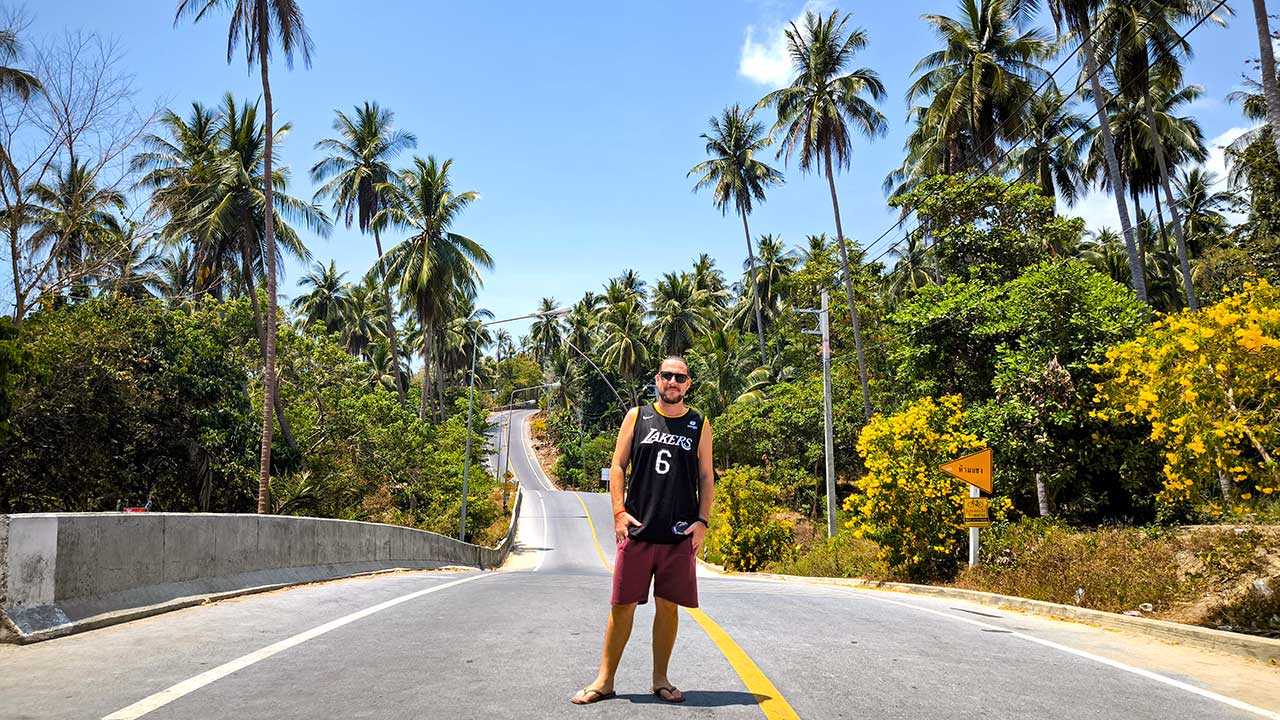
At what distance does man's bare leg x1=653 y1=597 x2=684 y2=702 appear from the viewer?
4.43 m

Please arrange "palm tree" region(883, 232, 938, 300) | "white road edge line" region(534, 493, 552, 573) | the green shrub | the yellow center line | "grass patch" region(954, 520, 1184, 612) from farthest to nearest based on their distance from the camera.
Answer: "palm tree" region(883, 232, 938, 300) < "white road edge line" region(534, 493, 552, 573) < the green shrub < "grass patch" region(954, 520, 1184, 612) < the yellow center line

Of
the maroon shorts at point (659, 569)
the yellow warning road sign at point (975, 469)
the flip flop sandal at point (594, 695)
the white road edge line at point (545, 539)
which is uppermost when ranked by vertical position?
the yellow warning road sign at point (975, 469)

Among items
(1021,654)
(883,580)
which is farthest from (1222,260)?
(1021,654)

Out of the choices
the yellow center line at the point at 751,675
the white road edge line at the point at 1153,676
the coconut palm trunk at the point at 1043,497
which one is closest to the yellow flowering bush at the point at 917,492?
the coconut palm trunk at the point at 1043,497

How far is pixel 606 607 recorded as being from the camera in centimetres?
952

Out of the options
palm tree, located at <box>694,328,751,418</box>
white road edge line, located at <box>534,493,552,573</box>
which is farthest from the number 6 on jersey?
palm tree, located at <box>694,328,751,418</box>

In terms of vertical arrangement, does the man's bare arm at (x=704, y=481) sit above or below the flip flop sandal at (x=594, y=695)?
above

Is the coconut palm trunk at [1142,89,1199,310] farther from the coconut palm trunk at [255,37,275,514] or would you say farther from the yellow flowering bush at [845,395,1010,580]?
the coconut palm trunk at [255,37,275,514]

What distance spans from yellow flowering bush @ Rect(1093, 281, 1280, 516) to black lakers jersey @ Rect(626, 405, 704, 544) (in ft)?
24.4

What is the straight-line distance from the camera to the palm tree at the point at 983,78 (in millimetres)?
31000

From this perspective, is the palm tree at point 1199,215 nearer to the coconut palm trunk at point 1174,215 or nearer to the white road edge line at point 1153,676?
the coconut palm trunk at point 1174,215

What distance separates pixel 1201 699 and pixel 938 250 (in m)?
23.3

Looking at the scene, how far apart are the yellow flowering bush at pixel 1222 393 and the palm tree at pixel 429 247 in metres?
37.7

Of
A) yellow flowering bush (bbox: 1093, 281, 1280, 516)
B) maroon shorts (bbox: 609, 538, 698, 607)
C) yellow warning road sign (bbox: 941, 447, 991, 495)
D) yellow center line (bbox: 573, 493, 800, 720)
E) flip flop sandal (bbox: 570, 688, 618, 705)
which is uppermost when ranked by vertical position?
yellow flowering bush (bbox: 1093, 281, 1280, 516)
